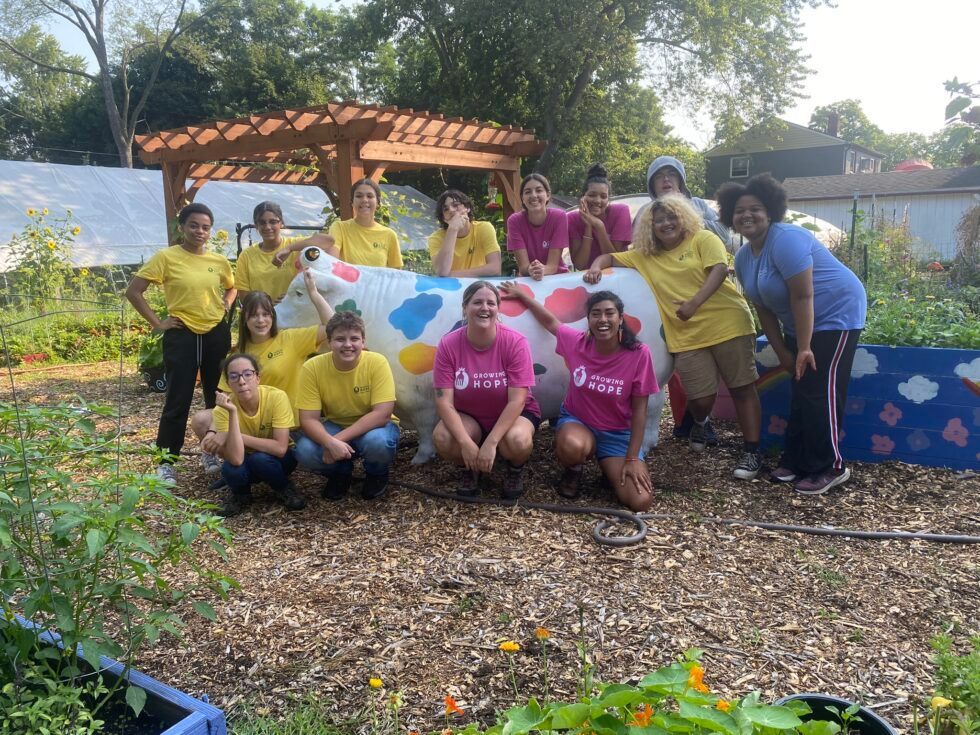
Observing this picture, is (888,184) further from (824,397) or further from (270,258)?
(270,258)

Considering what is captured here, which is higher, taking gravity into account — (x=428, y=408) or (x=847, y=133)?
(x=847, y=133)

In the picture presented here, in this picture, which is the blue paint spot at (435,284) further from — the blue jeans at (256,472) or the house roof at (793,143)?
the house roof at (793,143)

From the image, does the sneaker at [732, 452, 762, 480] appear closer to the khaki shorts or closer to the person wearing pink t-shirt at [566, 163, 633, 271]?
the khaki shorts

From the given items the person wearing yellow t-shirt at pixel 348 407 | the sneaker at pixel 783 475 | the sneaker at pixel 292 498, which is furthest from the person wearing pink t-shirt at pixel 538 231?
the sneaker at pixel 292 498

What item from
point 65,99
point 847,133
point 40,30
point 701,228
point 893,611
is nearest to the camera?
point 893,611

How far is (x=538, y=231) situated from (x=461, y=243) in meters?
0.50

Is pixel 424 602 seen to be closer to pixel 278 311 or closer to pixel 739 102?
pixel 278 311

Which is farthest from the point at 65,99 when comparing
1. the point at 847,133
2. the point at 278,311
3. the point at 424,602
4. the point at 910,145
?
the point at 910,145

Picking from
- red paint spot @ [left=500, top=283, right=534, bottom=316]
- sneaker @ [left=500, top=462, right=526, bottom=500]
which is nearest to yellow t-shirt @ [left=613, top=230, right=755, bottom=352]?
red paint spot @ [left=500, top=283, right=534, bottom=316]

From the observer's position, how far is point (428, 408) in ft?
13.4

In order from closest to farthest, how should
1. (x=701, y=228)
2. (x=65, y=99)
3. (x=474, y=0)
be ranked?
(x=701, y=228)
(x=474, y=0)
(x=65, y=99)

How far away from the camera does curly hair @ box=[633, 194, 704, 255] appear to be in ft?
12.9

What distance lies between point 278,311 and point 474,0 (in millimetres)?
18785

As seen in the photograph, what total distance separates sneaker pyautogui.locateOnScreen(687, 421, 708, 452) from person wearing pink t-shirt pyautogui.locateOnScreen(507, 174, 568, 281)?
4.22 ft
